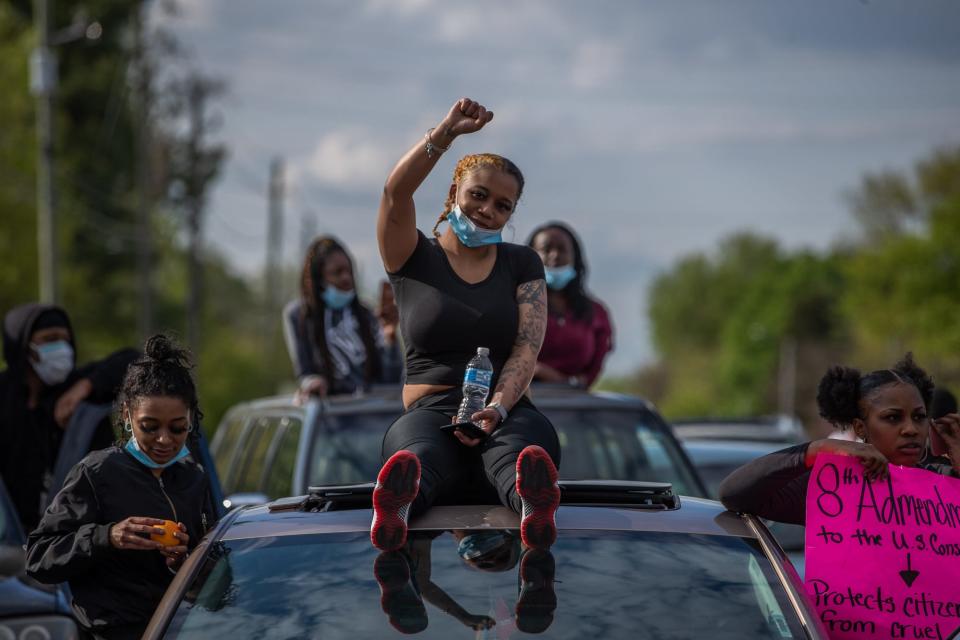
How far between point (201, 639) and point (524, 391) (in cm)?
132

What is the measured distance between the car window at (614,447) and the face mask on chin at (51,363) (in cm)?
202

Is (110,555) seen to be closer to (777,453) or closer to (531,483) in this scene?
(531,483)

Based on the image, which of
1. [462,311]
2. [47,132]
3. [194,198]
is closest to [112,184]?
[194,198]

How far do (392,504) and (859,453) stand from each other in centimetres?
121

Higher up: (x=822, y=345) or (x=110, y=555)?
(x=110, y=555)

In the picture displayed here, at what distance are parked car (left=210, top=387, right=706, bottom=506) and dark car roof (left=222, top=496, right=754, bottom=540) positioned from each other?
227cm

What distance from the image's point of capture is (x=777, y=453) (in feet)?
12.7

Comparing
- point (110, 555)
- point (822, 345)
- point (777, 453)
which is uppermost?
point (777, 453)

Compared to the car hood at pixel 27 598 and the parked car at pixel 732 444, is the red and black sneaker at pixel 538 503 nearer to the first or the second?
the parked car at pixel 732 444

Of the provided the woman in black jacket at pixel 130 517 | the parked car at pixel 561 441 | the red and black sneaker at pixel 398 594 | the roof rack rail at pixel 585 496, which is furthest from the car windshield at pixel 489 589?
the parked car at pixel 561 441

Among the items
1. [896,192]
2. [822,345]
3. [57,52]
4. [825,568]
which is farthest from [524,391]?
[822,345]

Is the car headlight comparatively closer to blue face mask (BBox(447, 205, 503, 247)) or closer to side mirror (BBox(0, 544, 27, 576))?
side mirror (BBox(0, 544, 27, 576))

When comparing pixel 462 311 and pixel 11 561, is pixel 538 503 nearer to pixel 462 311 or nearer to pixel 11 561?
pixel 462 311

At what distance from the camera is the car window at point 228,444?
8.35 meters
